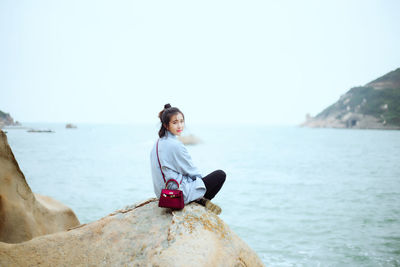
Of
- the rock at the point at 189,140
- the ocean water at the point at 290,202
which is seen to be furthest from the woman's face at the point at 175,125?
the rock at the point at 189,140

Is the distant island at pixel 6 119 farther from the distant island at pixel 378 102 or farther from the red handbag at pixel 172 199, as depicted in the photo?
the distant island at pixel 378 102

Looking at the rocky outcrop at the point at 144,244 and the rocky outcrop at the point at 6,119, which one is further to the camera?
the rocky outcrop at the point at 6,119

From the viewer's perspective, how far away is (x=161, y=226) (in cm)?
300

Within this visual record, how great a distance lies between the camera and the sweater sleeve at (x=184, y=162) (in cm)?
319

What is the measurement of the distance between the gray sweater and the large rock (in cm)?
18

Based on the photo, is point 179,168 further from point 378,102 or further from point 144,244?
point 378,102

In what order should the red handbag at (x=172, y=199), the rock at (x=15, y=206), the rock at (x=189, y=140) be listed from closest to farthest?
the red handbag at (x=172, y=199) → the rock at (x=15, y=206) → the rock at (x=189, y=140)

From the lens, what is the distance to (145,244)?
2.89 m

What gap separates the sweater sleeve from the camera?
3.19 meters

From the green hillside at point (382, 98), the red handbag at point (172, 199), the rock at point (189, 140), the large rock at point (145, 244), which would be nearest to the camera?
the large rock at point (145, 244)

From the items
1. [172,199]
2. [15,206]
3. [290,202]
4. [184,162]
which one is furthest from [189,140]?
[172,199]

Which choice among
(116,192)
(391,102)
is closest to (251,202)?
(116,192)

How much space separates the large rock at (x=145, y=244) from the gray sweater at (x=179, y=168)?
0.60ft

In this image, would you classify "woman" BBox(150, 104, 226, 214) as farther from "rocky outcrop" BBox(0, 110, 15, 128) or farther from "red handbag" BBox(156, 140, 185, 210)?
"rocky outcrop" BBox(0, 110, 15, 128)
